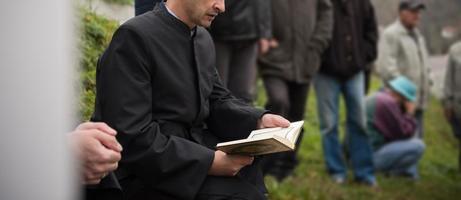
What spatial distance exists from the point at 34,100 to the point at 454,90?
732 cm

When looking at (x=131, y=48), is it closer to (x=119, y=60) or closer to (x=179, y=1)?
(x=119, y=60)

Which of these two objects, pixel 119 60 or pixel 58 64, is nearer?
pixel 58 64

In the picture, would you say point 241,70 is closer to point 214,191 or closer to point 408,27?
point 408,27

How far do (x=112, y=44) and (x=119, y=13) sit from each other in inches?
86.6

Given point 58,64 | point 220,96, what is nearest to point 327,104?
point 220,96

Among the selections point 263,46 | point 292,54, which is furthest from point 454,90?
point 263,46

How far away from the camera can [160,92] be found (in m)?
3.06

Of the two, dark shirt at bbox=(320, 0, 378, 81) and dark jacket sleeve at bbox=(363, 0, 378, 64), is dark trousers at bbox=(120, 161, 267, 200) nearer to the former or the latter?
dark shirt at bbox=(320, 0, 378, 81)

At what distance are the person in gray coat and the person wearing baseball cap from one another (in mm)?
1343

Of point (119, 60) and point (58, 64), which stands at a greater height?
point (58, 64)

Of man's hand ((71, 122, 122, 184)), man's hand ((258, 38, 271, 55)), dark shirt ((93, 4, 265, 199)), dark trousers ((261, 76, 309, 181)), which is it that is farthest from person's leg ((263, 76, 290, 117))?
man's hand ((71, 122, 122, 184))

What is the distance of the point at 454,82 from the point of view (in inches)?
320

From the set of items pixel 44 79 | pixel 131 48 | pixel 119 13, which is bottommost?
pixel 119 13

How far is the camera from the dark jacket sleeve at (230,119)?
11.0ft
